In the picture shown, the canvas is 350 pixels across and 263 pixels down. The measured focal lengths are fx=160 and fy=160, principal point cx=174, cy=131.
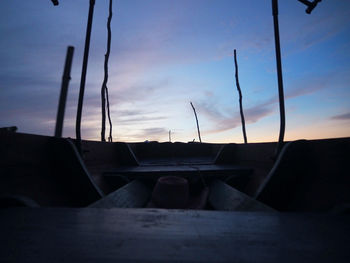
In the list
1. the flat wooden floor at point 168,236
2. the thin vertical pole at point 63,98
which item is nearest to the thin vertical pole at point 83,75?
the flat wooden floor at point 168,236

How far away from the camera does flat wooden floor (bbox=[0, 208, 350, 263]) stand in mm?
679

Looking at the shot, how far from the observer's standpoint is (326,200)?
1471 millimetres

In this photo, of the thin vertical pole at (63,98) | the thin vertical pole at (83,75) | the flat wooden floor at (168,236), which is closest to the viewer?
the flat wooden floor at (168,236)

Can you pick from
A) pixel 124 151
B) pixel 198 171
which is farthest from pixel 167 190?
pixel 124 151

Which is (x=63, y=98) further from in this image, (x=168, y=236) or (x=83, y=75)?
(x=168, y=236)

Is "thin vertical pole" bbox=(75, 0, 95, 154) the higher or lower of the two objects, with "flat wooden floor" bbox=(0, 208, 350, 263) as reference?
higher

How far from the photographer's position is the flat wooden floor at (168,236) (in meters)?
0.68

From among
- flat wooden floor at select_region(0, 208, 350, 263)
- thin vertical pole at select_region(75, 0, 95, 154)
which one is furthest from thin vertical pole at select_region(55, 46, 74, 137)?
flat wooden floor at select_region(0, 208, 350, 263)

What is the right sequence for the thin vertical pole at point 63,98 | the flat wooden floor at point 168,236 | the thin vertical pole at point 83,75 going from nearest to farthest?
the flat wooden floor at point 168,236 → the thin vertical pole at point 83,75 → the thin vertical pole at point 63,98

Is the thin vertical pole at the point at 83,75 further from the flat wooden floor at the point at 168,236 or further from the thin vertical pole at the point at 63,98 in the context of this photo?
the thin vertical pole at the point at 63,98

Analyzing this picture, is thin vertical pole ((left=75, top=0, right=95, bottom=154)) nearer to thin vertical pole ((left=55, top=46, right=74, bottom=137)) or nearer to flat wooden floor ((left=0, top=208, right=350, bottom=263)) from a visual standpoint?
flat wooden floor ((left=0, top=208, right=350, bottom=263))

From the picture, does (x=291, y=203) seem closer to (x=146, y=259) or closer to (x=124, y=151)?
(x=146, y=259)

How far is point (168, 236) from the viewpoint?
0.84 meters

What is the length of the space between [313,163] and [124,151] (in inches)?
142
